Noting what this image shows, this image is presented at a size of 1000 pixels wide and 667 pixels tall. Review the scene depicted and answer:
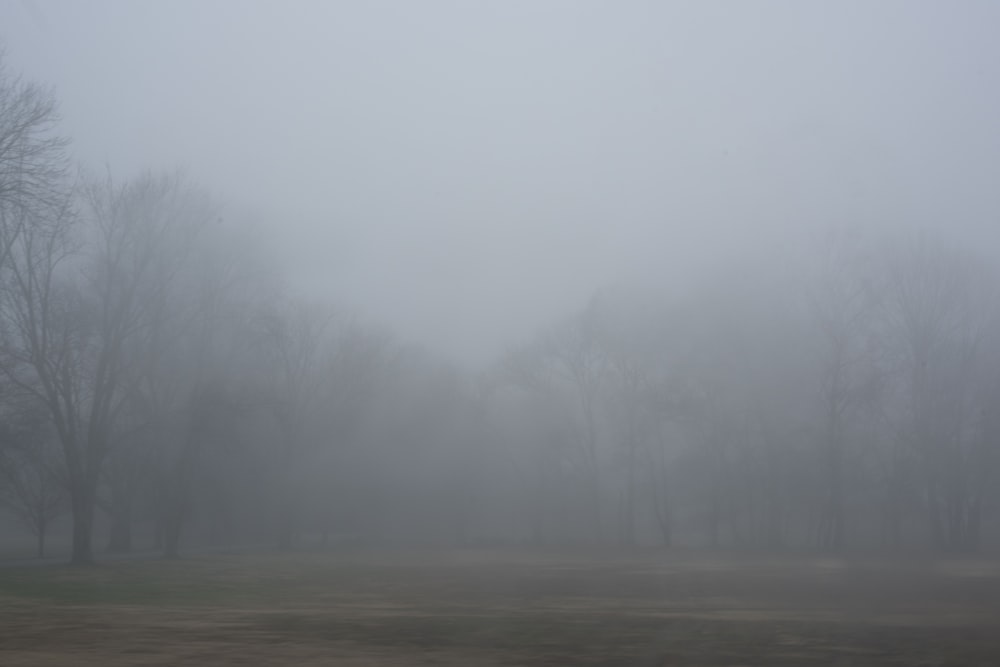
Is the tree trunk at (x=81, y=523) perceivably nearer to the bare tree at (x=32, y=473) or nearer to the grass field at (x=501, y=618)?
the bare tree at (x=32, y=473)

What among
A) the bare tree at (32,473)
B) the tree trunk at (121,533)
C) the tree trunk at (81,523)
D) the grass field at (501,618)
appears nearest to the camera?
the grass field at (501,618)

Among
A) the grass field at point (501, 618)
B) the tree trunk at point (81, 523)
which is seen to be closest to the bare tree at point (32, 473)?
the tree trunk at point (81, 523)

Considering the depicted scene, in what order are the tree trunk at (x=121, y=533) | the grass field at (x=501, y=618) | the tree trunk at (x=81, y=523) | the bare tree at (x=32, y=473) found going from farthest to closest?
the tree trunk at (x=121, y=533) → the bare tree at (x=32, y=473) → the tree trunk at (x=81, y=523) → the grass field at (x=501, y=618)

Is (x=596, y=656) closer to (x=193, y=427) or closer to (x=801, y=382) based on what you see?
(x=193, y=427)

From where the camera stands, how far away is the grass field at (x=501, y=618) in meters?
14.5

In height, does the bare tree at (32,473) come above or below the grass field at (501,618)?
above

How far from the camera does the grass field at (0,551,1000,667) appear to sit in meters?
14.5

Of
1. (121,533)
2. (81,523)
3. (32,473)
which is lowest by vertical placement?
(121,533)

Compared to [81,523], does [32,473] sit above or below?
above

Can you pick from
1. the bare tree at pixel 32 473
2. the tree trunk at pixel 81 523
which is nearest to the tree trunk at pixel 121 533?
the bare tree at pixel 32 473

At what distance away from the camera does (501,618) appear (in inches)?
778

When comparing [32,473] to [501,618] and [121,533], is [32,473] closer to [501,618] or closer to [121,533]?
[121,533]

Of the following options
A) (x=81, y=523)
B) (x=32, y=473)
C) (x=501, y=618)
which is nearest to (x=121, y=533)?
(x=32, y=473)

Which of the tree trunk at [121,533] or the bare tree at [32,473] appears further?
the tree trunk at [121,533]
